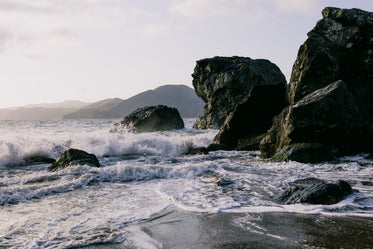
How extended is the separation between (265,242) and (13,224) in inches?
152

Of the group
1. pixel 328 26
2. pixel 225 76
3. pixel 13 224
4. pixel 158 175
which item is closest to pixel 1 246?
pixel 13 224

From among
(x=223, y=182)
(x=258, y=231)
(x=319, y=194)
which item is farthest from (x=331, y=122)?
(x=258, y=231)

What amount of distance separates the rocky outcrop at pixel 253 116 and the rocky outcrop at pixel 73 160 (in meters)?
7.52

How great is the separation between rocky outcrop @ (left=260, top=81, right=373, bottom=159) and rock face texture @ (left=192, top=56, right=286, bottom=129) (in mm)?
28533

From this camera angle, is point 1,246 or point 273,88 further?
point 273,88

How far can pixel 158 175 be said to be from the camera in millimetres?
8719

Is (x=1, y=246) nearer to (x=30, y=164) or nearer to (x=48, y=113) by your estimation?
(x=30, y=164)

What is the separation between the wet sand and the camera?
134 inches

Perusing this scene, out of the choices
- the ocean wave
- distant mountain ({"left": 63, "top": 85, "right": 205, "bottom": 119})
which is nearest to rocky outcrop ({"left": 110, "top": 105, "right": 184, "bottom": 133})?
the ocean wave

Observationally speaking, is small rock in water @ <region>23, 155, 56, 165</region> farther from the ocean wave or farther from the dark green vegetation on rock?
the dark green vegetation on rock

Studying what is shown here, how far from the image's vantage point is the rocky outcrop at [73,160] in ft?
31.6

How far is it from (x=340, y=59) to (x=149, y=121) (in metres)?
18.5

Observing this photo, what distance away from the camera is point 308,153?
980cm

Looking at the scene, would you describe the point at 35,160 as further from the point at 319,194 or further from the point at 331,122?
the point at 331,122
